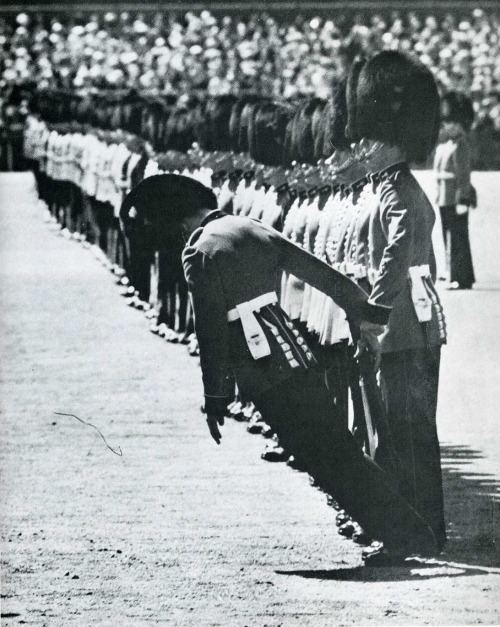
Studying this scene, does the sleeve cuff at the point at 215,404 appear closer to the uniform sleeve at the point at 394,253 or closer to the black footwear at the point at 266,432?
the uniform sleeve at the point at 394,253

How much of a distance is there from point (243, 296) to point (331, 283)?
0.29 meters

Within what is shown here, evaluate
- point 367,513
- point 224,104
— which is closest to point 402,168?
point 367,513

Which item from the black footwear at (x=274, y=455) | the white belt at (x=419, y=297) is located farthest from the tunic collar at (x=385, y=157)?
the black footwear at (x=274, y=455)

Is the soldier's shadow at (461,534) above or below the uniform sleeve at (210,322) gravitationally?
below

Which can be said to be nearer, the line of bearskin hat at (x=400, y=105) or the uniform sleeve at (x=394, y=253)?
the uniform sleeve at (x=394, y=253)

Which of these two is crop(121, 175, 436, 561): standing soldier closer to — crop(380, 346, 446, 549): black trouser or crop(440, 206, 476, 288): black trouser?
crop(380, 346, 446, 549): black trouser

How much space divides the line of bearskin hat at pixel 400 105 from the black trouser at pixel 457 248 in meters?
8.09

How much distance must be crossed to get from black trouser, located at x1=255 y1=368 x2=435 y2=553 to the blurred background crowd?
86.8 ft

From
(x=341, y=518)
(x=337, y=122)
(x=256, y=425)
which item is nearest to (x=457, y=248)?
(x=256, y=425)

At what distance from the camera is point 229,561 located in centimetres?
599

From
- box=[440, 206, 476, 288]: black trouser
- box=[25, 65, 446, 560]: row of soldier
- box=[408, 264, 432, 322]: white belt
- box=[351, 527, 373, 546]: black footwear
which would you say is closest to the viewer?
box=[408, 264, 432, 322]: white belt

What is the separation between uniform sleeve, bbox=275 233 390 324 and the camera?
5652 mm

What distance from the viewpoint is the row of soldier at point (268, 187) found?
6465 millimetres

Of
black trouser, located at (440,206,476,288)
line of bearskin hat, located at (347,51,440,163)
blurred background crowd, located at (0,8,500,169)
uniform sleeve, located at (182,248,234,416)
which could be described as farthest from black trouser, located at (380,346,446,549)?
blurred background crowd, located at (0,8,500,169)
